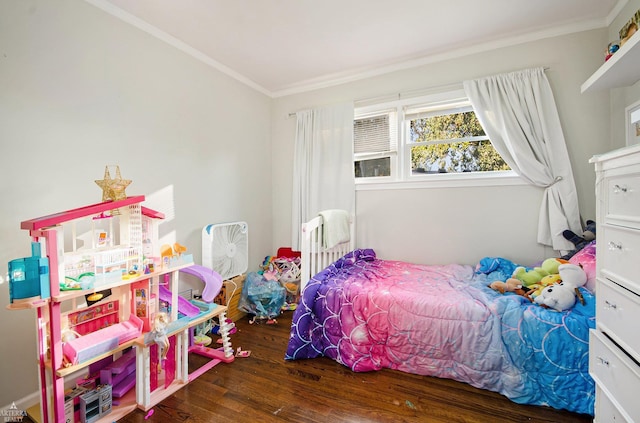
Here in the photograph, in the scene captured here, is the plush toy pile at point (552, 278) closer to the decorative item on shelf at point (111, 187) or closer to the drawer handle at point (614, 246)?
the drawer handle at point (614, 246)

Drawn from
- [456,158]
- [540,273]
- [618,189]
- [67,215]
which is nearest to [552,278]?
[540,273]

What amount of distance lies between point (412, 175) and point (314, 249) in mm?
1260

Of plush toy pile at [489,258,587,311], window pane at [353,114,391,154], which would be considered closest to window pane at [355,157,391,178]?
window pane at [353,114,391,154]

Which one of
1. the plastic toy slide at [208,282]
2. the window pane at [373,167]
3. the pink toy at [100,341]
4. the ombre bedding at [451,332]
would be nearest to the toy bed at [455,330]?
the ombre bedding at [451,332]

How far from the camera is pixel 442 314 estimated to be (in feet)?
5.59

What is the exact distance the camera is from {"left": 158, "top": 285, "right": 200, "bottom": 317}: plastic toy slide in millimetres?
1862

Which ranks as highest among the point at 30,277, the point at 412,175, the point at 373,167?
the point at 373,167

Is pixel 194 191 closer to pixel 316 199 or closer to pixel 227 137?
pixel 227 137

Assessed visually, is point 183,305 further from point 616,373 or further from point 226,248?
point 616,373

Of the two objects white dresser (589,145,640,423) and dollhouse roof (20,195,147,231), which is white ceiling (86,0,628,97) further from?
white dresser (589,145,640,423)

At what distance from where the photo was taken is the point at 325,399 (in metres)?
1.58

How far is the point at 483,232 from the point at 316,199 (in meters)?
1.66

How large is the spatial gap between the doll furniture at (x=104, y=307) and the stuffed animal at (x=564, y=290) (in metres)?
2.00

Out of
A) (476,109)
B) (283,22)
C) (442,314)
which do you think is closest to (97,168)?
(283,22)
